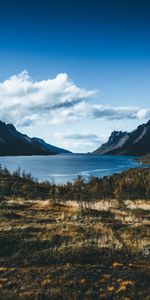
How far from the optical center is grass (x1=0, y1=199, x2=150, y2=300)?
12.6 metres

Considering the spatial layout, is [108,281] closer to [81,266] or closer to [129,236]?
[81,266]

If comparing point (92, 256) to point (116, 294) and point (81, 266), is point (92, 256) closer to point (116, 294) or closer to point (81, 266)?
point (81, 266)

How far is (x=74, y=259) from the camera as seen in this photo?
53.5 feet

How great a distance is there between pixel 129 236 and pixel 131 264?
557 centimetres

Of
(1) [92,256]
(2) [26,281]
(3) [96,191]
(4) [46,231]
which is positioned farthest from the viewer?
(3) [96,191]

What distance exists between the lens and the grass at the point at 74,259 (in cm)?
1261

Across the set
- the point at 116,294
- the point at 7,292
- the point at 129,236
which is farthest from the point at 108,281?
the point at 129,236

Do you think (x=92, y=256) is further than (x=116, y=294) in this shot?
Yes

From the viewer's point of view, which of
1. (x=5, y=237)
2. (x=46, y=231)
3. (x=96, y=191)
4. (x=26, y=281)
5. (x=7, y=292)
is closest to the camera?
(x=7, y=292)

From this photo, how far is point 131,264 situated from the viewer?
51.2ft

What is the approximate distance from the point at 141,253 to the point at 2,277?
8.22 m

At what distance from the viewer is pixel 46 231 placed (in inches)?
866

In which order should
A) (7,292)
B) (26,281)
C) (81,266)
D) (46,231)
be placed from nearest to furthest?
1. (7,292)
2. (26,281)
3. (81,266)
4. (46,231)

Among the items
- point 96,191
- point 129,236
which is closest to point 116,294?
point 129,236
